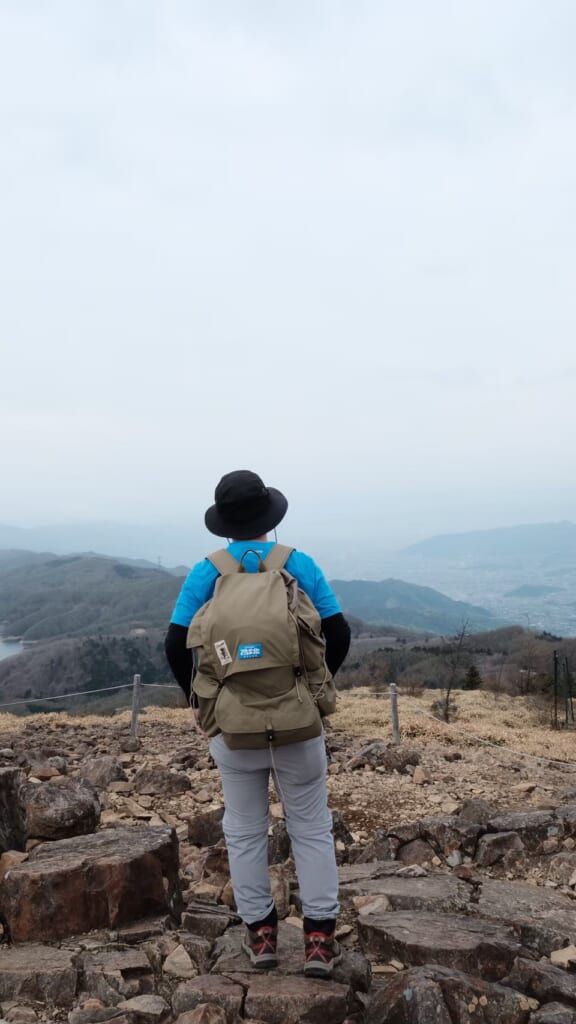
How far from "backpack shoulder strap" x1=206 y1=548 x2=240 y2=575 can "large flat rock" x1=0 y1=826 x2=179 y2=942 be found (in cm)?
196

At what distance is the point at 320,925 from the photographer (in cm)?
327

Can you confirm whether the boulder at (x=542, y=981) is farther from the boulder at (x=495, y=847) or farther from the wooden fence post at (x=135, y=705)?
the wooden fence post at (x=135, y=705)

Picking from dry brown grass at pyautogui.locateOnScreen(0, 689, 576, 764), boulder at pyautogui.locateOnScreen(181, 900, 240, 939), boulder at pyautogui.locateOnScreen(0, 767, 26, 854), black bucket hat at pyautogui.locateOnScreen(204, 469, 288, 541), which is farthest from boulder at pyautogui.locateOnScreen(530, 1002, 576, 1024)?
dry brown grass at pyautogui.locateOnScreen(0, 689, 576, 764)

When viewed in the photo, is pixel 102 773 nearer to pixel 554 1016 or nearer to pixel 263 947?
pixel 263 947

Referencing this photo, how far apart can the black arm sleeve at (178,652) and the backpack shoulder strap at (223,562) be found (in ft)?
1.13

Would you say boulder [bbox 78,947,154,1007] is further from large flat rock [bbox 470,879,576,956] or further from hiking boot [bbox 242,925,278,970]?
large flat rock [bbox 470,879,576,956]

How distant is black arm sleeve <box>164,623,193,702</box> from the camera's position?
11.0ft

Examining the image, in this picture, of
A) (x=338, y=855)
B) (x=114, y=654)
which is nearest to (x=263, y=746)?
(x=338, y=855)

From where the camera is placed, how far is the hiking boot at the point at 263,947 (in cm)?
332

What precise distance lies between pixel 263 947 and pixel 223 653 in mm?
1523

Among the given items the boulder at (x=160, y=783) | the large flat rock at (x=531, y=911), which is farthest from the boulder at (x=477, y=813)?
the boulder at (x=160, y=783)

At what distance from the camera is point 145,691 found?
2357 inches

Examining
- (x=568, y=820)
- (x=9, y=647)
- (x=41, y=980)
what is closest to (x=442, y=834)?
(x=568, y=820)

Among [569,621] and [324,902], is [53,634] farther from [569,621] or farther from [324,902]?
[324,902]
